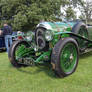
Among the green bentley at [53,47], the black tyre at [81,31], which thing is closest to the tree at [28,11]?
the black tyre at [81,31]

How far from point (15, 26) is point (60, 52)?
13.8 meters

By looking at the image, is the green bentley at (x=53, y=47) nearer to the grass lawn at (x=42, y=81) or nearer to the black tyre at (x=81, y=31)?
the black tyre at (x=81, y=31)

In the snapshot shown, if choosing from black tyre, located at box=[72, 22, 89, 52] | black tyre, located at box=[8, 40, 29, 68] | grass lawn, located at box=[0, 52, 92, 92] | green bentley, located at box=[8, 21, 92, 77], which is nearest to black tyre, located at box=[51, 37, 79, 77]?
green bentley, located at box=[8, 21, 92, 77]

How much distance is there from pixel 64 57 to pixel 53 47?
39 cm

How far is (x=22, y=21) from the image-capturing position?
15.4m

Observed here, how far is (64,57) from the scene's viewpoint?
364 centimetres

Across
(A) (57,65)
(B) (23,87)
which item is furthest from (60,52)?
(B) (23,87)

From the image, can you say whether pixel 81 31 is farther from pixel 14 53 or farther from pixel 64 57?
pixel 14 53

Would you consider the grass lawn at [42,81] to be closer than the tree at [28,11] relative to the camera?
Yes

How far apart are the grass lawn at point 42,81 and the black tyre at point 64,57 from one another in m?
0.20

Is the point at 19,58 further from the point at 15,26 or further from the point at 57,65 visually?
the point at 15,26

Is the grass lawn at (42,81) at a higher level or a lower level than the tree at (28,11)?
lower

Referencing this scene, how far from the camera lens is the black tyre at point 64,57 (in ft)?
10.8

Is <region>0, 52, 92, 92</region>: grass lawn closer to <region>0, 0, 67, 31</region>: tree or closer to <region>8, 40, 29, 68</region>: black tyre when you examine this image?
<region>8, 40, 29, 68</region>: black tyre
